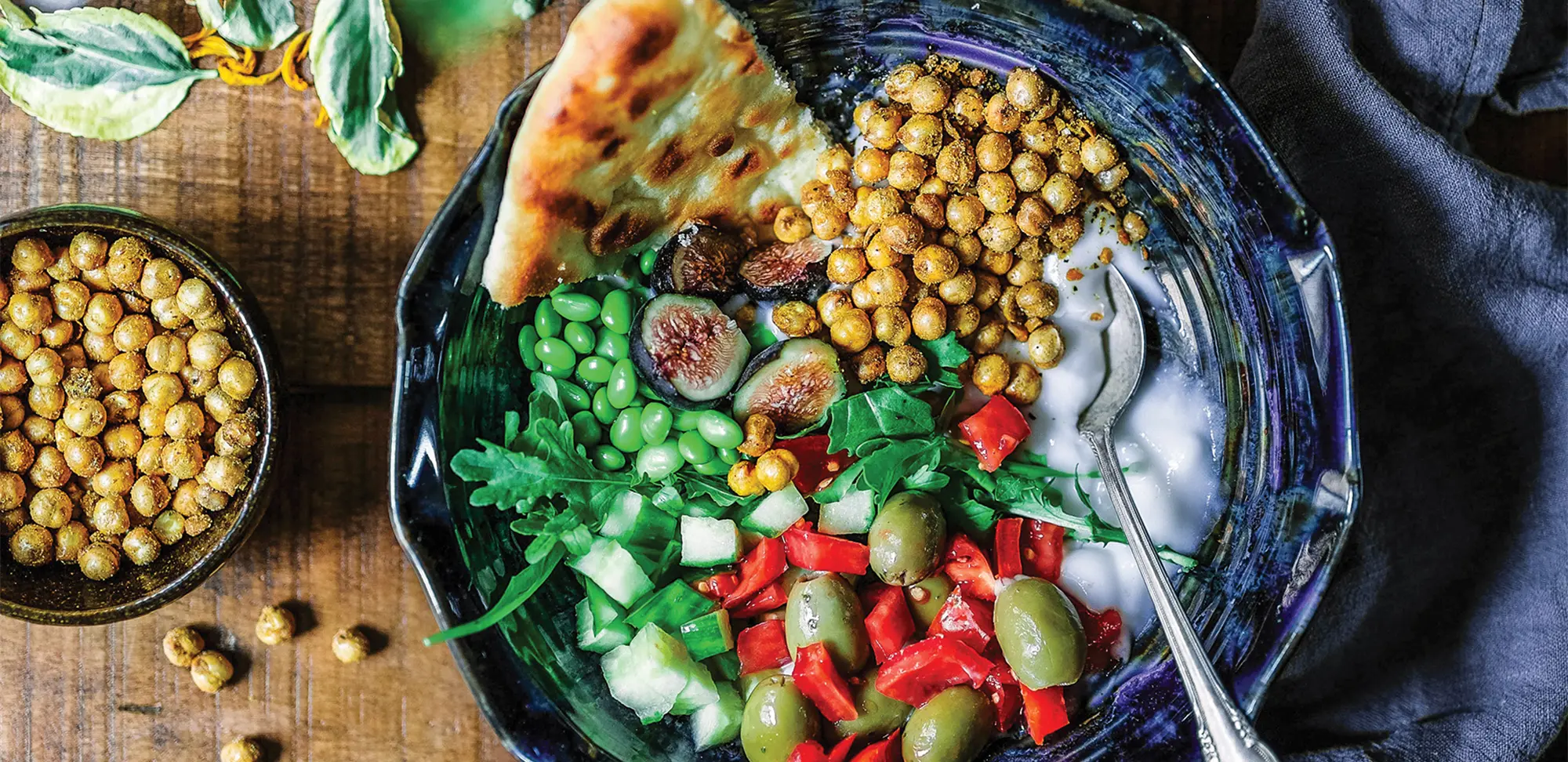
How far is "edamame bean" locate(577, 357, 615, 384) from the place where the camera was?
1865 millimetres

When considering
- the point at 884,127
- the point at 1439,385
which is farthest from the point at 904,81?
the point at 1439,385

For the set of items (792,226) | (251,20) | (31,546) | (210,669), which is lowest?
(210,669)

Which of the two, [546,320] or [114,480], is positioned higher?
[546,320]

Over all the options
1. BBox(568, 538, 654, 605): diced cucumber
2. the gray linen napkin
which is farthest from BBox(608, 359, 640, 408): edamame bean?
the gray linen napkin

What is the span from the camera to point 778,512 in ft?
5.98

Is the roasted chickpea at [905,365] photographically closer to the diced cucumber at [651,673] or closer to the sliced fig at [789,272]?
the sliced fig at [789,272]

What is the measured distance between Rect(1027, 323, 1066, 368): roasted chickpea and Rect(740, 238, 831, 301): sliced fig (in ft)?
1.23

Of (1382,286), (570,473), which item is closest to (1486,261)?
(1382,286)

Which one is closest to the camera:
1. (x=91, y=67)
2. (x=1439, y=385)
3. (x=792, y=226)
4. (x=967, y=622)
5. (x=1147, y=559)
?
(x=1147, y=559)

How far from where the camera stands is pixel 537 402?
1857 millimetres

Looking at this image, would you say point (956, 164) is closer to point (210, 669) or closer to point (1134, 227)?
point (1134, 227)

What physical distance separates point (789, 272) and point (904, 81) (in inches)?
14.8

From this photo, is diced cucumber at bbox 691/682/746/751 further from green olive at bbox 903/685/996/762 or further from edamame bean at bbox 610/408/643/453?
edamame bean at bbox 610/408/643/453

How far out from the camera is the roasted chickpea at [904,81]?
182cm
